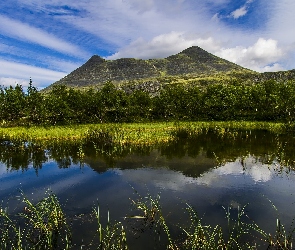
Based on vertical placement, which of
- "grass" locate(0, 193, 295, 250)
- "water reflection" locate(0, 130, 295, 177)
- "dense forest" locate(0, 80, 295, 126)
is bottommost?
"grass" locate(0, 193, 295, 250)

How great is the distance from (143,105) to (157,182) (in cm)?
6574

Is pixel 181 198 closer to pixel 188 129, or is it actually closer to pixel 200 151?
pixel 200 151

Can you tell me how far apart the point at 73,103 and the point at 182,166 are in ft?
183

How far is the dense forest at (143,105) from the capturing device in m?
66.9

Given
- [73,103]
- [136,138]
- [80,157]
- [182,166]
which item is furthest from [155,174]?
[73,103]

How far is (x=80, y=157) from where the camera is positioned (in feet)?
96.4

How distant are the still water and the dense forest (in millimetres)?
35345

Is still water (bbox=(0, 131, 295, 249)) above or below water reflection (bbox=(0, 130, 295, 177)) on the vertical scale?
below

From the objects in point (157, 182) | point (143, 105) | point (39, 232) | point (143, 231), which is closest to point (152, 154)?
point (157, 182)

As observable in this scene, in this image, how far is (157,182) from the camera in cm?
2050

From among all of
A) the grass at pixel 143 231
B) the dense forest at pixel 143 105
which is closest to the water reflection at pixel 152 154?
the grass at pixel 143 231

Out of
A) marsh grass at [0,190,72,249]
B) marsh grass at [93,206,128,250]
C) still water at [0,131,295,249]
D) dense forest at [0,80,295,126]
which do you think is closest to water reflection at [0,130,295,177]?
still water at [0,131,295,249]

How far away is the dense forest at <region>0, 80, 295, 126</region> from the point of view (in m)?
66.9

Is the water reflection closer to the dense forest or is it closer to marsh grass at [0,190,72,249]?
marsh grass at [0,190,72,249]
